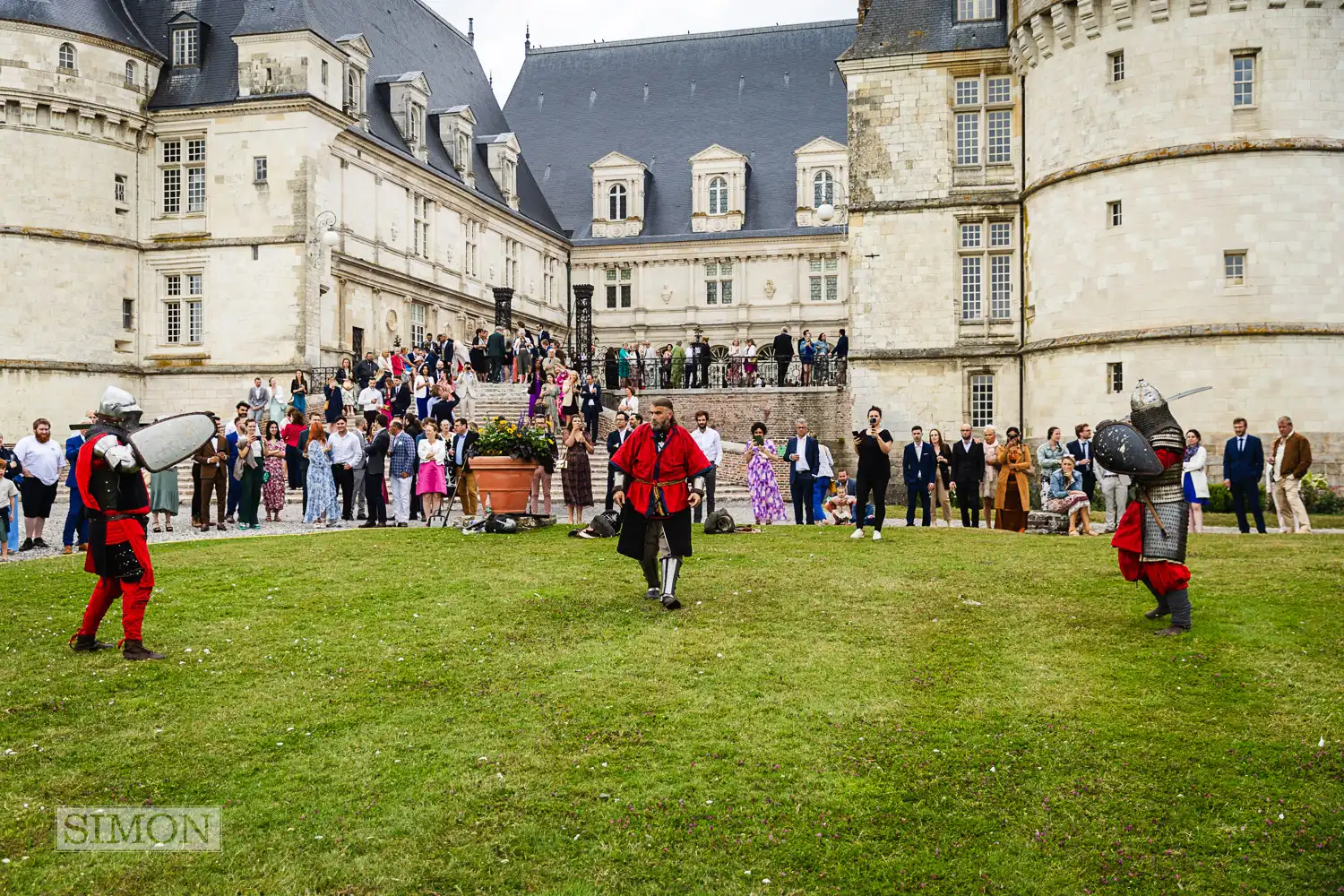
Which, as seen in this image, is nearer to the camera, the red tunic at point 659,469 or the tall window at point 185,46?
the red tunic at point 659,469

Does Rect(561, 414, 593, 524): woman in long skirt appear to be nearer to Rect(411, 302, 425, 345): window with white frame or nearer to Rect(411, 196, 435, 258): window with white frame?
Rect(411, 302, 425, 345): window with white frame

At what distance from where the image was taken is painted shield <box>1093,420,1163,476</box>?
10.3 meters

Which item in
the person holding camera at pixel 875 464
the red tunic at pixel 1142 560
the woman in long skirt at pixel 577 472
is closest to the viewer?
the red tunic at pixel 1142 560

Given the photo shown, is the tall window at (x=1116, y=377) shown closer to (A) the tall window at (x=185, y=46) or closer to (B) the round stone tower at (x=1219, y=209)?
(B) the round stone tower at (x=1219, y=209)

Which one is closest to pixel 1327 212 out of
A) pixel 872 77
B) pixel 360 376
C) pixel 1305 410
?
pixel 1305 410

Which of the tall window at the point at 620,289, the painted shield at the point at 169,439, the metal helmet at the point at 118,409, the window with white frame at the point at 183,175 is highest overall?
the window with white frame at the point at 183,175

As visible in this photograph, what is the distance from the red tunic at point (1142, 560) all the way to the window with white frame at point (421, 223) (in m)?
34.4

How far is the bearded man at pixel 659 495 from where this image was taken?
11.8 metres

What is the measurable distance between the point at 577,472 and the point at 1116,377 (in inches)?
540

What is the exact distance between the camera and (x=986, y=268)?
3142cm

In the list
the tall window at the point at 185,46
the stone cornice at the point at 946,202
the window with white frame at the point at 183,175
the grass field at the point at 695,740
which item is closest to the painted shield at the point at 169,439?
the grass field at the point at 695,740

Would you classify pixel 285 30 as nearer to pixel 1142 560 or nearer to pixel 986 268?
pixel 986 268

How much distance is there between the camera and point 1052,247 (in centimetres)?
2900

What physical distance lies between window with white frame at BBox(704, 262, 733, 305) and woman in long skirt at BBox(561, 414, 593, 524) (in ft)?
110
